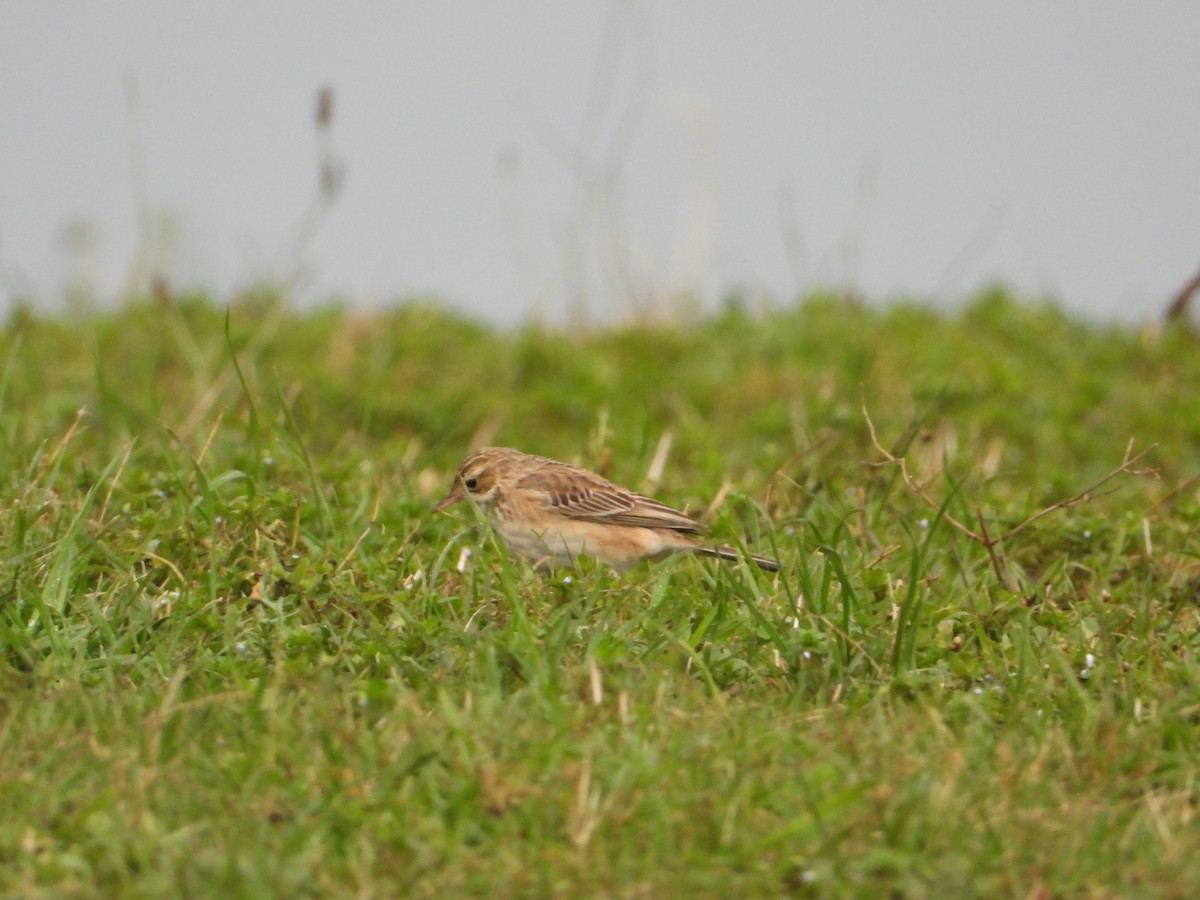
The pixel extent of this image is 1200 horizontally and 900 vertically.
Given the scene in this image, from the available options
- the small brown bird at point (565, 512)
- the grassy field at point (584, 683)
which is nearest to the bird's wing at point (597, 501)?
the small brown bird at point (565, 512)

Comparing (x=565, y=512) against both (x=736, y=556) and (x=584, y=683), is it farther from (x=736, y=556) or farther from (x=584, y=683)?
(x=584, y=683)

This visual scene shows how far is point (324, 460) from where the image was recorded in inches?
282

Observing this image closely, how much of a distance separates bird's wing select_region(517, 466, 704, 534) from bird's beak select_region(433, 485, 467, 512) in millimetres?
273

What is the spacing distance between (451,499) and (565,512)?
1.59 feet

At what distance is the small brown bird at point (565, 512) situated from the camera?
641 centimetres

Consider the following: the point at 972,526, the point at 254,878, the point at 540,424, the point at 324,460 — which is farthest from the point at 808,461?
the point at 254,878

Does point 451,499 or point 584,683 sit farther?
point 451,499

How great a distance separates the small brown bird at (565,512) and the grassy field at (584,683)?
217 mm

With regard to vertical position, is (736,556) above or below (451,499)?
above

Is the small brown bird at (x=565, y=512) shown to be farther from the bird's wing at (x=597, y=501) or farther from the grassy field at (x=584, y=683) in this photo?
the grassy field at (x=584, y=683)

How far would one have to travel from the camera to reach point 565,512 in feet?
21.7

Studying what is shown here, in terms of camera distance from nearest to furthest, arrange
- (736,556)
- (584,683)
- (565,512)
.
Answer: (584,683), (736,556), (565,512)

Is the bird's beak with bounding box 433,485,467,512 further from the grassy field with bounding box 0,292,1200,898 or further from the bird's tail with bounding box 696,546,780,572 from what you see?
the bird's tail with bounding box 696,546,780,572

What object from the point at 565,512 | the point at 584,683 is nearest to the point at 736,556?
the point at 565,512
